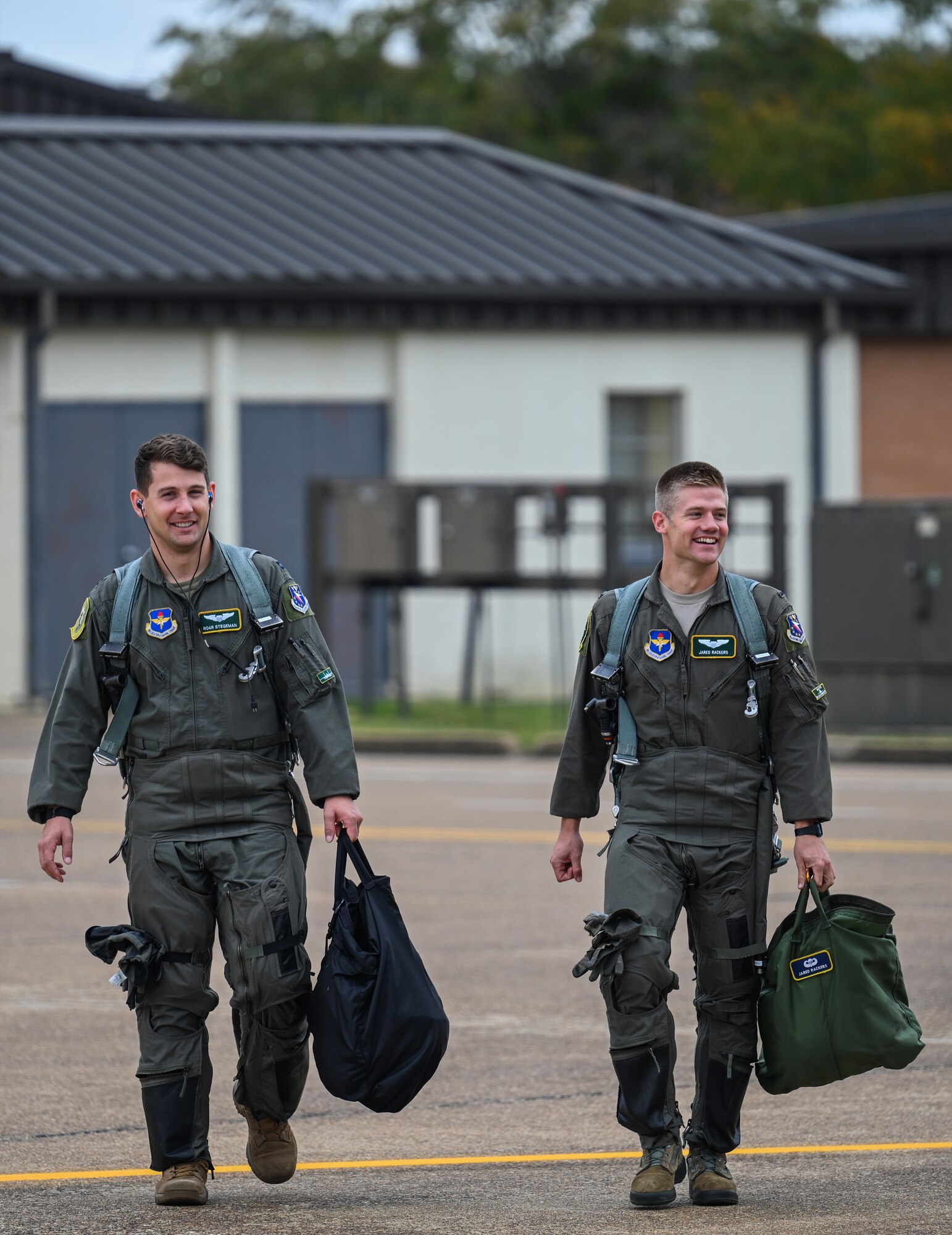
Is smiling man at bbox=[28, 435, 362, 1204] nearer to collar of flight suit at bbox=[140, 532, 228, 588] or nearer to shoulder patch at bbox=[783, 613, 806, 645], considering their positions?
collar of flight suit at bbox=[140, 532, 228, 588]

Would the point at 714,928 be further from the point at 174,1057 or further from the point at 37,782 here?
the point at 37,782

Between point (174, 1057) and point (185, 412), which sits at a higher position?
point (185, 412)

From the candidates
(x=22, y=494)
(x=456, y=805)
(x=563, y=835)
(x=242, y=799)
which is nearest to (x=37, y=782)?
(x=242, y=799)

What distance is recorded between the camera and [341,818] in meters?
5.67

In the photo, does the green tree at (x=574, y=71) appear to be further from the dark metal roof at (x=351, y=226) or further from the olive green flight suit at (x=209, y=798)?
the olive green flight suit at (x=209, y=798)

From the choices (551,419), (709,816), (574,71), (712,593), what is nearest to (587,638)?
(712,593)

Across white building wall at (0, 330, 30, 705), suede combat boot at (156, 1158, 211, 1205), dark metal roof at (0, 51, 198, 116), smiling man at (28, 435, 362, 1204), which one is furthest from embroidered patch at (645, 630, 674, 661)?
dark metal roof at (0, 51, 198, 116)

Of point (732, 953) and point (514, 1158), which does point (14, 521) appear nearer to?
point (514, 1158)

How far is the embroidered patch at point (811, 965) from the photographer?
554cm

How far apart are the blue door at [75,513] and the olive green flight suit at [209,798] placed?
17316mm

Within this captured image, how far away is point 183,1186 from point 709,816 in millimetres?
1605

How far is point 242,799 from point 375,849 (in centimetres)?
674

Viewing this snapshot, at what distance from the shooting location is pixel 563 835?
5883 mm

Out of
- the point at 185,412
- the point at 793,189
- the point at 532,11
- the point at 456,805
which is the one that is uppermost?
the point at 532,11
